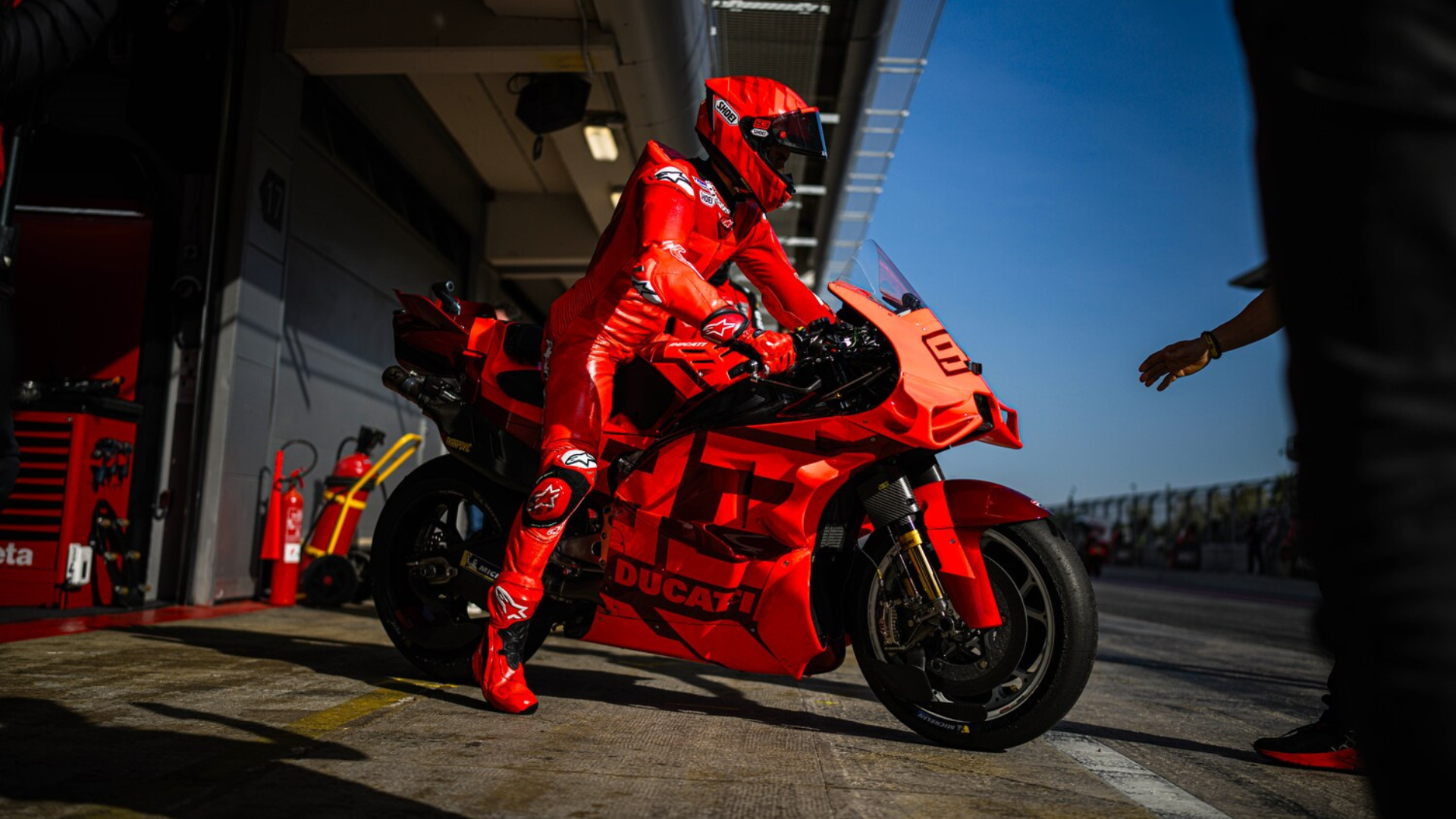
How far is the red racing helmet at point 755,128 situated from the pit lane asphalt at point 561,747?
1.86m

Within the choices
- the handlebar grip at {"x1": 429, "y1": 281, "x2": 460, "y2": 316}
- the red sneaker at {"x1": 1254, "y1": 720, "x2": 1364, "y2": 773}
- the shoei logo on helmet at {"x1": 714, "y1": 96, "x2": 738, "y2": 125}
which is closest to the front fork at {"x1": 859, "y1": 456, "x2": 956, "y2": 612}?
the red sneaker at {"x1": 1254, "y1": 720, "x2": 1364, "y2": 773}

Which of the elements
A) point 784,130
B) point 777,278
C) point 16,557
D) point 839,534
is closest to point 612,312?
point 777,278

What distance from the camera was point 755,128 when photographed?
3.54m

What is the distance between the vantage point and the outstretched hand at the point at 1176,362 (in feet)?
9.20

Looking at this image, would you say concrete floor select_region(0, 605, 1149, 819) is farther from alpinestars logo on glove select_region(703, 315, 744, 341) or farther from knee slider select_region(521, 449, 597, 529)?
alpinestars logo on glove select_region(703, 315, 744, 341)

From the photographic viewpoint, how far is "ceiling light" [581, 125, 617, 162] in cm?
1045

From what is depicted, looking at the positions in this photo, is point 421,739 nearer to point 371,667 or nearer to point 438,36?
point 371,667

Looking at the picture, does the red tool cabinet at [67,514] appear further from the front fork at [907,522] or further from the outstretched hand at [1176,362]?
the outstretched hand at [1176,362]

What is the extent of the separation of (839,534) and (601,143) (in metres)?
8.45

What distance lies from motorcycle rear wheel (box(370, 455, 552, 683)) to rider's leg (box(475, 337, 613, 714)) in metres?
0.37

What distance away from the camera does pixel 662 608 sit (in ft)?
10.6

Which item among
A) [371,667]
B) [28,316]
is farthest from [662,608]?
[28,316]

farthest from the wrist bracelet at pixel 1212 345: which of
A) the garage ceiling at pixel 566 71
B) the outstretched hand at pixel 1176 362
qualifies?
the garage ceiling at pixel 566 71

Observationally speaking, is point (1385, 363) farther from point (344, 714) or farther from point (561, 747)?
point (344, 714)
